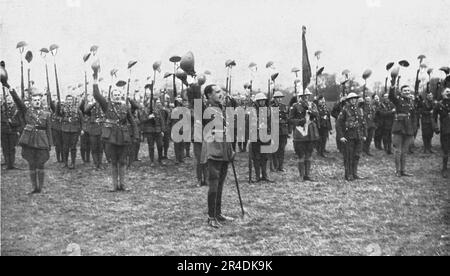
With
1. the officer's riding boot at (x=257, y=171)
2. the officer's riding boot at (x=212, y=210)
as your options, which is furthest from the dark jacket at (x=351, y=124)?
the officer's riding boot at (x=212, y=210)

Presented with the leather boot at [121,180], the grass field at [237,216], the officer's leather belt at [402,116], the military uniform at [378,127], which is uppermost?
the officer's leather belt at [402,116]

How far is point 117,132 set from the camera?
366 inches

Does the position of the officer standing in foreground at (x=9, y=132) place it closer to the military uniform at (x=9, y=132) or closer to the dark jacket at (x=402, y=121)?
the military uniform at (x=9, y=132)

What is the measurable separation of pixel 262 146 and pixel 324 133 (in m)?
4.11

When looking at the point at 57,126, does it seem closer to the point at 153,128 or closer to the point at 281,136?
the point at 153,128

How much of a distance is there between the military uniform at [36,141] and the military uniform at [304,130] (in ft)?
16.7

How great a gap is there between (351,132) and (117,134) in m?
4.81

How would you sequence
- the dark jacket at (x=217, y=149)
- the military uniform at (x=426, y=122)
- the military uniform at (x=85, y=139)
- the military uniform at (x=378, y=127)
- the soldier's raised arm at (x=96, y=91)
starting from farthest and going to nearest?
the military uniform at (x=378, y=127), the military uniform at (x=426, y=122), the military uniform at (x=85, y=139), the soldier's raised arm at (x=96, y=91), the dark jacket at (x=217, y=149)

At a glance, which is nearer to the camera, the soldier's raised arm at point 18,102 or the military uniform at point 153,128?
the soldier's raised arm at point 18,102

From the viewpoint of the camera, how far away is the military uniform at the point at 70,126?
1270 centimetres

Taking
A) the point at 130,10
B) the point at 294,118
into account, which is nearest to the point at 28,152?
the point at 130,10

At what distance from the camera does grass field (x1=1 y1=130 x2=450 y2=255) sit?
5.96 meters

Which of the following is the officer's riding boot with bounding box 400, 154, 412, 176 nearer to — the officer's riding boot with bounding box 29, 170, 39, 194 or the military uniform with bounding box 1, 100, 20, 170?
the officer's riding boot with bounding box 29, 170, 39, 194

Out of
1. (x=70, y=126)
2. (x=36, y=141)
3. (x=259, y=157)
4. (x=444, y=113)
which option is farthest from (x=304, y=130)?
(x=70, y=126)
